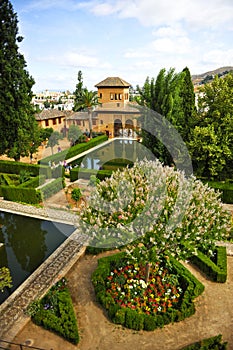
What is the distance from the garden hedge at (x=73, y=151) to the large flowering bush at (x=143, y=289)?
17.2 metres

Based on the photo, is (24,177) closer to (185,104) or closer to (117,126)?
(185,104)

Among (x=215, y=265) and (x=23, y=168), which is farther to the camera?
(x=23, y=168)

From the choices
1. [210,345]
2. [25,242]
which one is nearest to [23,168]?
[25,242]

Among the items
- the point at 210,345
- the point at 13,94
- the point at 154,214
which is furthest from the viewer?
the point at 13,94

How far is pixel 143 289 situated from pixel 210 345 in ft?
10.5

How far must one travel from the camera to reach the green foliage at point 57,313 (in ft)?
31.1

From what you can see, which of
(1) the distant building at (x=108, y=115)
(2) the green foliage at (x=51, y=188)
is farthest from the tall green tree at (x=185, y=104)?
(1) the distant building at (x=108, y=115)

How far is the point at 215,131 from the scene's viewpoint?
18812mm

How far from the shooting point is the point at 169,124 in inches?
829

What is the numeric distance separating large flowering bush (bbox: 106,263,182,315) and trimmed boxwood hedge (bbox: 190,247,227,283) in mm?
1681

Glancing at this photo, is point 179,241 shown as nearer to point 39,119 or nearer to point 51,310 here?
point 51,310

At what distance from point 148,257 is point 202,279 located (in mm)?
4156

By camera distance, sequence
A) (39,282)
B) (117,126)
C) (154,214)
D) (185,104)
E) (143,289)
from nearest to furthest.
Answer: (154,214)
(143,289)
(39,282)
(185,104)
(117,126)

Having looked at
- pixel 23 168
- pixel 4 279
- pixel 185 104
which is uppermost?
pixel 185 104
